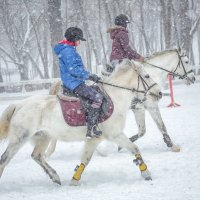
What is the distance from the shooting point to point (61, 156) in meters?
8.81

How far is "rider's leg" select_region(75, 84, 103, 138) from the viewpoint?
6211 mm

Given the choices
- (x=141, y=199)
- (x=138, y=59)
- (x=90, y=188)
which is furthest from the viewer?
(x=138, y=59)

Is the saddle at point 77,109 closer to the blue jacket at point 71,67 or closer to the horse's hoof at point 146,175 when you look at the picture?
the blue jacket at point 71,67

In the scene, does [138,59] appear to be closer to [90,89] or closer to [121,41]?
[121,41]

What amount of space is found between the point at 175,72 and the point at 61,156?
3237 millimetres

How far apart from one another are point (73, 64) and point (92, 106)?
2.38 ft

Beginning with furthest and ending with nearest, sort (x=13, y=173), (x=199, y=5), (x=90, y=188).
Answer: (x=199, y=5)
(x=13, y=173)
(x=90, y=188)

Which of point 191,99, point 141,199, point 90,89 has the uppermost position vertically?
point 90,89

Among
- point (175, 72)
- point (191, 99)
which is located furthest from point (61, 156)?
point (191, 99)

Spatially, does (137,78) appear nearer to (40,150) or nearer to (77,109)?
(77,109)

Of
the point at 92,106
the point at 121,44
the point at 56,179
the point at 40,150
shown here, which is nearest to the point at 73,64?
the point at 92,106

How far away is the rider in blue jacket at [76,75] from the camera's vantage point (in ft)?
20.2

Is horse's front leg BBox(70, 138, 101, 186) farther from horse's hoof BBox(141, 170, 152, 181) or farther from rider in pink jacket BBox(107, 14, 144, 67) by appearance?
rider in pink jacket BBox(107, 14, 144, 67)

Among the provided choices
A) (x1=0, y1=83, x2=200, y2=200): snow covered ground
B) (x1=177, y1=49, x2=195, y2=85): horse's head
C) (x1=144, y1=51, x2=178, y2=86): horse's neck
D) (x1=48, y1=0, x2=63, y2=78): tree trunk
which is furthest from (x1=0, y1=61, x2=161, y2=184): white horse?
(x1=48, y1=0, x2=63, y2=78): tree trunk
